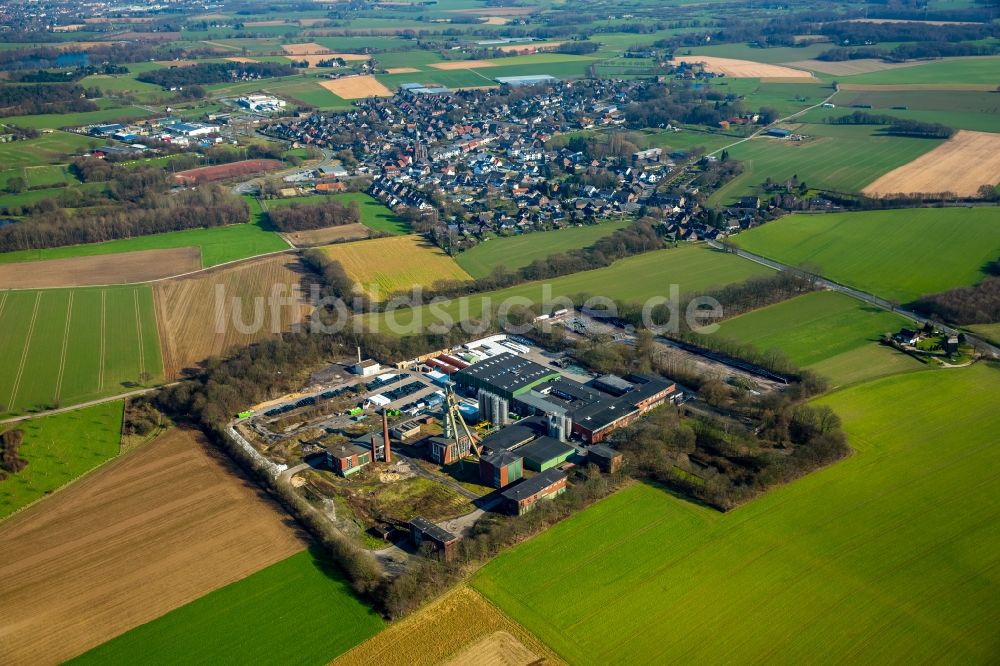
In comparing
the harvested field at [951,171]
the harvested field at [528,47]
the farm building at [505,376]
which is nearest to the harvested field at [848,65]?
the harvested field at [951,171]

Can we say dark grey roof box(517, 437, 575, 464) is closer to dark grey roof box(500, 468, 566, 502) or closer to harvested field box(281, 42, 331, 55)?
dark grey roof box(500, 468, 566, 502)

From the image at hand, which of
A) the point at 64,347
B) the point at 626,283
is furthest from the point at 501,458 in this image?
the point at 64,347

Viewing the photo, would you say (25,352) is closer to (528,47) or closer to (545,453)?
(545,453)

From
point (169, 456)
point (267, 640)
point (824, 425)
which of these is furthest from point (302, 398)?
point (824, 425)

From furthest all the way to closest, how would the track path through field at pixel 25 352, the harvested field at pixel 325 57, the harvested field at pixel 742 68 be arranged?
the harvested field at pixel 325 57 → the harvested field at pixel 742 68 → the track path through field at pixel 25 352

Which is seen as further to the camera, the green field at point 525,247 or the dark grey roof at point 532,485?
the green field at point 525,247

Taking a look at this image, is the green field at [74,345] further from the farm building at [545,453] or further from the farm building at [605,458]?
the farm building at [605,458]
